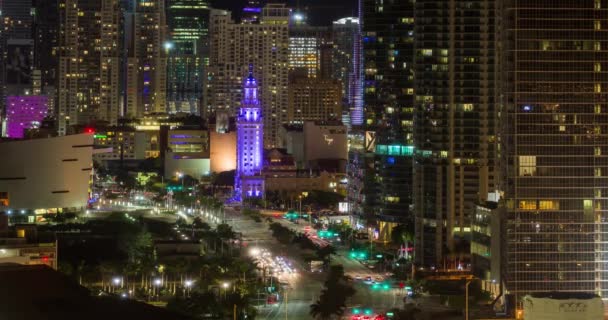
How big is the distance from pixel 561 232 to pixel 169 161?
260 feet

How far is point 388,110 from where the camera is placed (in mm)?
80625

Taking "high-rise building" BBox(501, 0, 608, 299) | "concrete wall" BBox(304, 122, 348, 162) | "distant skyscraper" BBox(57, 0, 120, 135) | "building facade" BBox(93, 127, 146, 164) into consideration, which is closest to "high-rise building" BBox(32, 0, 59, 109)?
"distant skyscraper" BBox(57, 0, 120, 135)

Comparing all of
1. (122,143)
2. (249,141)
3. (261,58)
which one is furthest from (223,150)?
(122,143)

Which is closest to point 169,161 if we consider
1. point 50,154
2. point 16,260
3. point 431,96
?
point 50,154

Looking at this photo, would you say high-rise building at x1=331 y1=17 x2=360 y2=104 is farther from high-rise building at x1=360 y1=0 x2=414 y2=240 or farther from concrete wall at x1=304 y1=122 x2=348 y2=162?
high-rise building at x1=360 y1=0 x2=414 y2=240

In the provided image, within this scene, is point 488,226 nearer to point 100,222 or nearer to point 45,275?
point 45,275

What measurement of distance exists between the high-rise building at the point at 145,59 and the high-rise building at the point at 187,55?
12906 mm

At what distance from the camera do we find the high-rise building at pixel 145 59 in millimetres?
163000

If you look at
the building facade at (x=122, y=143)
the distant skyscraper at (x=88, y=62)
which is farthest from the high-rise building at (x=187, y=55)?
the building facade at (x=122, y=143)

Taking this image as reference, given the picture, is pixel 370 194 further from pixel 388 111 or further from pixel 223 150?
pixel 223 150

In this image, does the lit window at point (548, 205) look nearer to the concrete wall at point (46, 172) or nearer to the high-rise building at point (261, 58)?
the concrete wall at point (46, 172)

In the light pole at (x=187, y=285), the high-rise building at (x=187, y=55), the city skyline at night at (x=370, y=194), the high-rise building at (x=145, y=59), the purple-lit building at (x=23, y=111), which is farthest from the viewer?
Result: the high-rise building at (x=187, y=55)

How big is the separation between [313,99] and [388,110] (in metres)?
69.1

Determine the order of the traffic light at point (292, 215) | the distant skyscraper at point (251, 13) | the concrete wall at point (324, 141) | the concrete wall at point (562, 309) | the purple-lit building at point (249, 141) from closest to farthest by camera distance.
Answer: the concrete wall at point (562, 309) → the traffic light at point (292, 215) → the purple-lit building at point (249, 141) → the concrete wall at point (324, 141) → the distant skyscraper at point (251, 13)
